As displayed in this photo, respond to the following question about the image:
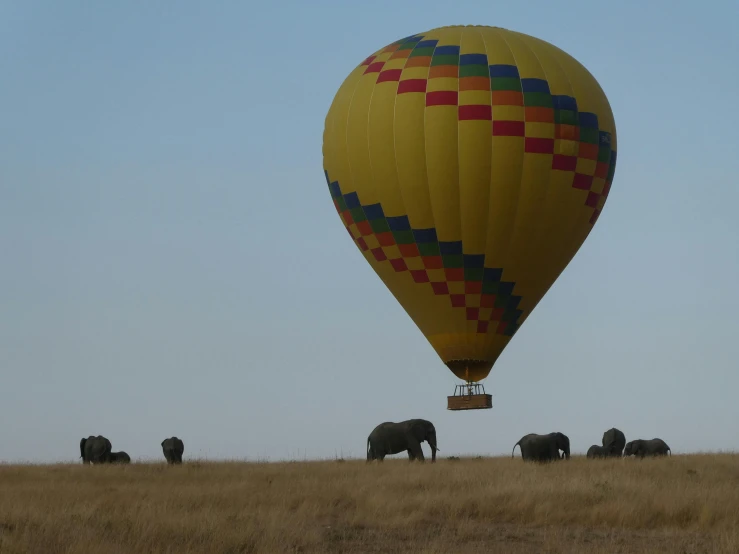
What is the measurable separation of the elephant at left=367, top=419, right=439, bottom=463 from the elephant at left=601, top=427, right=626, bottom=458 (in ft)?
17.0

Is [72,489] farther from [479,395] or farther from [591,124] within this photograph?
[591,124]

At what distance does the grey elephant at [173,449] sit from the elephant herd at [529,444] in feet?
17.3

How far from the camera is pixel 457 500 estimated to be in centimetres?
2078

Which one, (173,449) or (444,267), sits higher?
(444,267)

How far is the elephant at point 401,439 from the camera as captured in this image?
106 ft

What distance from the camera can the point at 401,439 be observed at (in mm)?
32281

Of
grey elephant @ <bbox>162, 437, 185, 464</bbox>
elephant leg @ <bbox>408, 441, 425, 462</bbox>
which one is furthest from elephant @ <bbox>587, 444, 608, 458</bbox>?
grey elephant @ <bbox>162, 437, 185, 464</bbox>

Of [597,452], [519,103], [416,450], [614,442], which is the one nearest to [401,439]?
[416,450]

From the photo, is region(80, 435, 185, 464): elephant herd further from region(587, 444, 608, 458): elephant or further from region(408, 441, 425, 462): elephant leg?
region(587, 444, 608, 458): elephant

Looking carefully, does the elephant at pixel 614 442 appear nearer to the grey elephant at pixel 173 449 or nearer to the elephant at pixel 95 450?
the grey elephant at pixel 173 449

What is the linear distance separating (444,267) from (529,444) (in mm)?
5100

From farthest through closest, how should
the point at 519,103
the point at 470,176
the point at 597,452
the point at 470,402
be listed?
the point at 597,452, the point at 470,402, the point at 519,103, the point at 470,176

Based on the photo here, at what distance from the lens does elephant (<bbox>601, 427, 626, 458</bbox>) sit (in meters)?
33.8

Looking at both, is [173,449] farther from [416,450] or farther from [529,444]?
[529,444]
